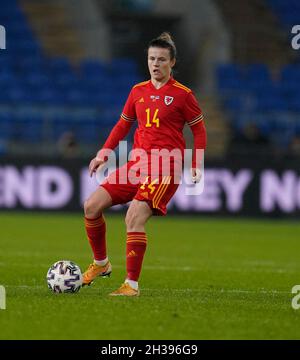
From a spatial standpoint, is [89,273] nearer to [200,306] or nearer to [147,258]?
[200,306]

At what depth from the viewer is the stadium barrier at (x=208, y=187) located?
67.2ft

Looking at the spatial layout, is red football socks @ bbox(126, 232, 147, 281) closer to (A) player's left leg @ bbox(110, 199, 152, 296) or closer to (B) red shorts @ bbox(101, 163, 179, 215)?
(A) player's left leg @ bbox(110, 199, 152, 296)

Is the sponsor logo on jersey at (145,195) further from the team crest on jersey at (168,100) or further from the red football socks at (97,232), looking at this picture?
the team crest on jersey at (168,100)

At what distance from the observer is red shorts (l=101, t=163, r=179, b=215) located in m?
9.21

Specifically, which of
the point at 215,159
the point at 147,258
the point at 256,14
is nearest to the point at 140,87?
the point at 147,258

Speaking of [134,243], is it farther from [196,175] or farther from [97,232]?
[196,175]

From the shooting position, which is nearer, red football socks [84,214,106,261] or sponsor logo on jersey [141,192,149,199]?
sponsor logo on jersey [141,192,149,199]

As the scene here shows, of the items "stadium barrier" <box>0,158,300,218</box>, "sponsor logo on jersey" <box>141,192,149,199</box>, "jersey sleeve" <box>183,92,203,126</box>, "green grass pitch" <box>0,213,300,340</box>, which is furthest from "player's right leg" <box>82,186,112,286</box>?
"stadium barrier" <box>0,158,300,218</box>

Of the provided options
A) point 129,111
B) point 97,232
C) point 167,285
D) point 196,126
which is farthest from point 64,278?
point 196,126

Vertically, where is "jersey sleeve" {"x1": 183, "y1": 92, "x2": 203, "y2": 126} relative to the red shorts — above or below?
above

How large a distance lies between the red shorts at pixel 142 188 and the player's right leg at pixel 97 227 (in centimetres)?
8

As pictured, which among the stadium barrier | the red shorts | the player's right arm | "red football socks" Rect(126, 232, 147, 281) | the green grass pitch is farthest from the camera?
the stadium barrier

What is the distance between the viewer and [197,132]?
9508 millimetres
